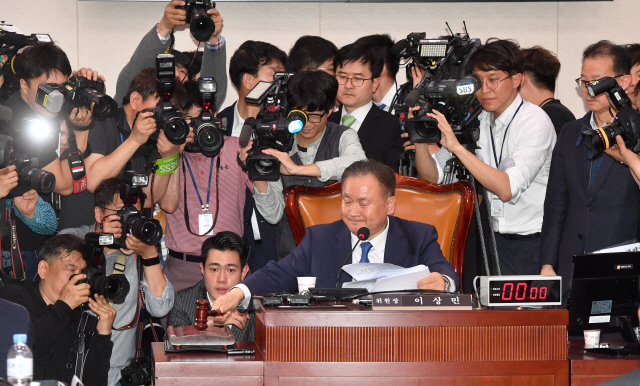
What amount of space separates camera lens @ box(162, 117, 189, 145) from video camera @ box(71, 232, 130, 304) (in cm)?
50

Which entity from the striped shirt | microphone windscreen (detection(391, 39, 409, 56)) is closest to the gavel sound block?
the striped shirt

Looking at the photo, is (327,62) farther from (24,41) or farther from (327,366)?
(327,366)

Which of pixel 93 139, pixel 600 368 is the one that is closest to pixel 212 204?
pixel 93 139

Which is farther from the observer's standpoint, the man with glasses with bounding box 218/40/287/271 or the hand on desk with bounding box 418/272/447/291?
the man with glasses with bounding box 218/40/287/271

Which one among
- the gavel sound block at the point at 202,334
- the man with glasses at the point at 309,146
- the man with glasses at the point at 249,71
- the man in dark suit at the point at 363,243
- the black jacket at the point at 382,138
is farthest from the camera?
the man with glasses at the point at 249,71

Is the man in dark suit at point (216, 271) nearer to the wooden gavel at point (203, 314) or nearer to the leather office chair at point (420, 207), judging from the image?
the leather office chair at point (420, 207)

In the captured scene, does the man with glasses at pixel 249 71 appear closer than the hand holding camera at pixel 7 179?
No

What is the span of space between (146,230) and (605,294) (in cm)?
186

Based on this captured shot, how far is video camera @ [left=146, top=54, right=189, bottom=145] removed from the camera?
3287 mm

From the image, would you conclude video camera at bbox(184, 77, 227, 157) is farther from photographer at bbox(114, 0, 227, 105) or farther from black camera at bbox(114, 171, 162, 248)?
photographer at bbox(114, 0, 227, 105)

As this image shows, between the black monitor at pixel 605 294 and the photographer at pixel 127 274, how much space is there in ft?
5.93

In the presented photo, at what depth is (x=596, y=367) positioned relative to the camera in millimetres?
2268

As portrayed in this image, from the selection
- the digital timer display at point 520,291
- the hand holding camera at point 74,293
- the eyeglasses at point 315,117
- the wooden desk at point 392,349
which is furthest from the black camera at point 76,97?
the digital timer display at point 520,291

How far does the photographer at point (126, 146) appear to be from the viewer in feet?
11.2
